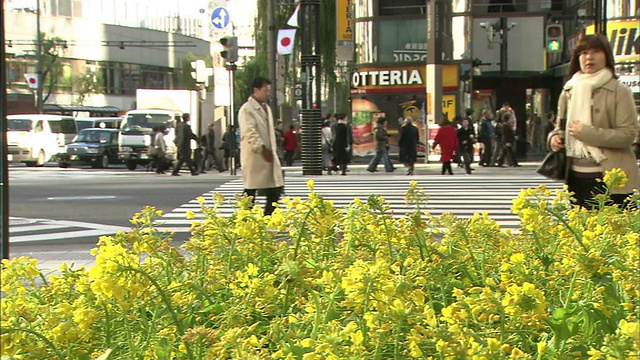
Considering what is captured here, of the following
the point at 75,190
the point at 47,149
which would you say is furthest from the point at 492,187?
the point at 47,149

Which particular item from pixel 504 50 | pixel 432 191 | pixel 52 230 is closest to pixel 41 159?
pixel 504 50

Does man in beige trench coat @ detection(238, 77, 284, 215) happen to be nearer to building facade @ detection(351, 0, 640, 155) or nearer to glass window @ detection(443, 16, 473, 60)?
building facade @ detection(351, 0, 640, 155)

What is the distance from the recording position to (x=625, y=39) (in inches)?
1160

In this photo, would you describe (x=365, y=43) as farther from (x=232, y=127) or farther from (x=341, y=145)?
(x=341, y=145)

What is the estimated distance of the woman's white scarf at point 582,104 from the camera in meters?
5.77

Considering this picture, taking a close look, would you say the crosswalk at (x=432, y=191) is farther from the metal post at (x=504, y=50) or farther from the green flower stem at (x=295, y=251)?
the metal post at (x=504, y=50)

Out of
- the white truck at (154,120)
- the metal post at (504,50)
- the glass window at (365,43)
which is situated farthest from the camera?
the metal post at (504,50)

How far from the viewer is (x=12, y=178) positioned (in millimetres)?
28031

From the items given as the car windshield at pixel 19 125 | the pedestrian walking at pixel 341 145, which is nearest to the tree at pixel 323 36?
the car windshield at pixel 19 125

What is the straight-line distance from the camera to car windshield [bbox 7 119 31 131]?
37906 mm

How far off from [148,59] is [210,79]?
178ft

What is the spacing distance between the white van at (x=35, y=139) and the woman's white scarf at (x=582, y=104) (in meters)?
33.1

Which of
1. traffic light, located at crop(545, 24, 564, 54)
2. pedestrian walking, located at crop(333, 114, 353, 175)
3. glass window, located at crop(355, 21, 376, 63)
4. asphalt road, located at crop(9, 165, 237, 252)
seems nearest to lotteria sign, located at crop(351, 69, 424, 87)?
glass window, located at crop(355, 21, 376, 63)

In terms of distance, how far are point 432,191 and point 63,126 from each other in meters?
24.4
